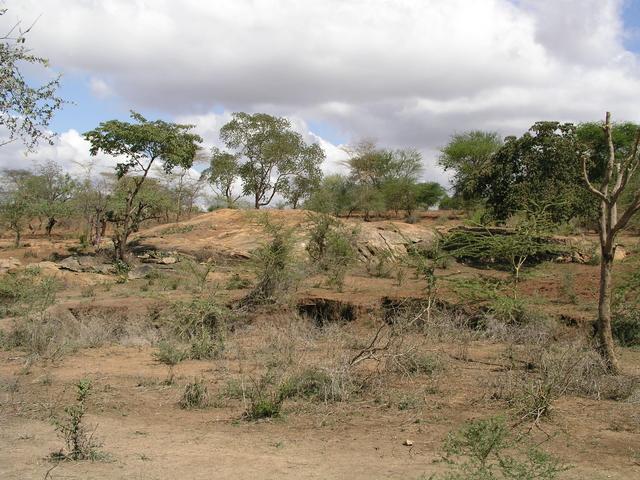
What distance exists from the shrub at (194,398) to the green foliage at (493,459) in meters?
3.67

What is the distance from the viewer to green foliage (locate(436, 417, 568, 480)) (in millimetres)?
5475

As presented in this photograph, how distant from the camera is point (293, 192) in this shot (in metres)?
42.2

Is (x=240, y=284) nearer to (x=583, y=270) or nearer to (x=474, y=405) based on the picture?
(x=583, y=270)

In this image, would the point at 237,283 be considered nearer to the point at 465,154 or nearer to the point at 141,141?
the point at 141,141

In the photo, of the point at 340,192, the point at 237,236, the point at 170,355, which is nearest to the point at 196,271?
the point at 170,355

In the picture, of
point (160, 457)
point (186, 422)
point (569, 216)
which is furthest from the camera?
point (569, 216)

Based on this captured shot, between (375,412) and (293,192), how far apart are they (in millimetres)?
34179

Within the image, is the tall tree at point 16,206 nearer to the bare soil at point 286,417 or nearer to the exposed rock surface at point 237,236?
the exposed rock surface at point 237,236

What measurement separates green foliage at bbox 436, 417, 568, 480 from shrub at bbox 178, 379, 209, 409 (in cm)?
367

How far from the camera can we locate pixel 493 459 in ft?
21.0

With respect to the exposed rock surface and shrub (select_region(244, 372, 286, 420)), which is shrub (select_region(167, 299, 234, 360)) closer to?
shrub (select_region(244, 372, 286, 420))

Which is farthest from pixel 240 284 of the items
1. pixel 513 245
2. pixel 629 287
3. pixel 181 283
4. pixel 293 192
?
pixel 293 192

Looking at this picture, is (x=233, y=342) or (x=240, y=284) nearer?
(x=233, y=342)

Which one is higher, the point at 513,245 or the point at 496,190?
the point at 496,190
